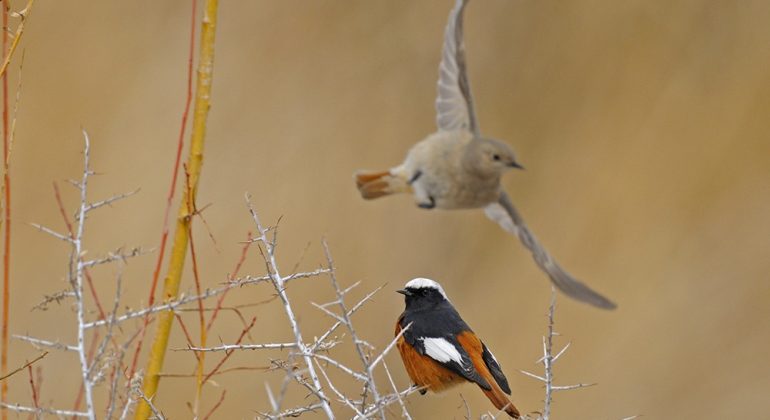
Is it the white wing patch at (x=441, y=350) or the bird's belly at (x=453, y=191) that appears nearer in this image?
the bird's belly at (x=453, y=191)

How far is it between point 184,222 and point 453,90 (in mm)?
1688

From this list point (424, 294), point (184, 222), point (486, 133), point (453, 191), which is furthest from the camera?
point (486, 133)

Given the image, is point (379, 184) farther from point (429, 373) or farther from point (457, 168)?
point (429, 373)

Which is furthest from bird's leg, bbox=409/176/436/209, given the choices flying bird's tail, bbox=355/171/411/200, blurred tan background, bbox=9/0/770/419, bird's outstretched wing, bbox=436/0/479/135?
blurred tan background, bbox=9/0/770/419

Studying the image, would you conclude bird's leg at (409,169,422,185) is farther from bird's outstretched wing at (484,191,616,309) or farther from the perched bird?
bird's outstretched wing at (484,191,616,309)

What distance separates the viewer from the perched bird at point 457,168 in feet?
12.8

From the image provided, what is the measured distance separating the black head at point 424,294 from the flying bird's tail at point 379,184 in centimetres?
46

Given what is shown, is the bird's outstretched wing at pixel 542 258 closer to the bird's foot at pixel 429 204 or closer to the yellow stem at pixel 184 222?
the bird's foot at pixel 429 204

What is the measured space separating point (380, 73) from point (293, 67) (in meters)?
0.67

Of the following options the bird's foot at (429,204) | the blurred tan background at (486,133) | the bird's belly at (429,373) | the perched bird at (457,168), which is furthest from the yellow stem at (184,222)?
the blurred tan background at (486,133)

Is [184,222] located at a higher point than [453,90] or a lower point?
lower

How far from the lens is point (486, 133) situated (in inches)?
308

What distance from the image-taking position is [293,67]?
8141 mm

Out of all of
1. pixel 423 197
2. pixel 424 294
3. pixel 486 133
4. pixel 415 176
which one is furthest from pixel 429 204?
pixel 486 133
